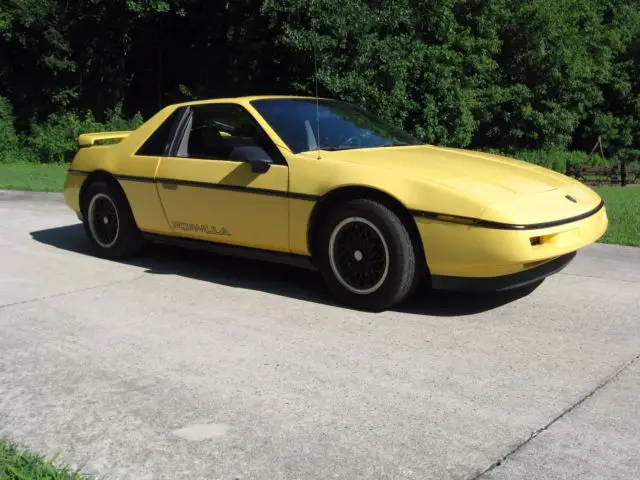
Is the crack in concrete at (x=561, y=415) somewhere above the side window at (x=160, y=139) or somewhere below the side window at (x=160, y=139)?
below

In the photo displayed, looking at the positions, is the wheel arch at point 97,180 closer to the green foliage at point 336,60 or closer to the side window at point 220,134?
the side window at point 220,134

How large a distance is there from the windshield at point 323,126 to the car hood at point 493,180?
0.21 metres

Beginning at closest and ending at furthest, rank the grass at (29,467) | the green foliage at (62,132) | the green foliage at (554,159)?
1. the grass at (29,467)
2. the green foliage at (62,132)
3. the green foliage at (554,159)

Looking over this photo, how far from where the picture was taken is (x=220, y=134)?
18.7 ft

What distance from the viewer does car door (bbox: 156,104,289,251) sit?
16.8 ft

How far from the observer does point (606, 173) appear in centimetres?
2428

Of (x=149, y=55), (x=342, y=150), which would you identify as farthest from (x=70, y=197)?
(x=149, y=55)

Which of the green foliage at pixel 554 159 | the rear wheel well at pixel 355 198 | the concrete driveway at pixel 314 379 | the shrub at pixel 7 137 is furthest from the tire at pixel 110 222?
the green foliage at pixel 554 159

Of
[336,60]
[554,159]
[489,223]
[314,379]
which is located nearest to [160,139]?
[489,223]

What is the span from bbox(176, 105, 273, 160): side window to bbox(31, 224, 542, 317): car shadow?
A: 94cm

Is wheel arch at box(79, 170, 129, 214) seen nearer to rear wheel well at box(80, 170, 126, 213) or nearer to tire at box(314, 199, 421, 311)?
rear wheel well at box(80, 170, 126, 213)

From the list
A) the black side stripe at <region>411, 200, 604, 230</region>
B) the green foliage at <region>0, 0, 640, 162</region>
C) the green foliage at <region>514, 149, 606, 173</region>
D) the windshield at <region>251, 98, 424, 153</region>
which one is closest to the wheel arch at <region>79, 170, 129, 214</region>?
the windshield at <region>251, 98, 424, 153</region>

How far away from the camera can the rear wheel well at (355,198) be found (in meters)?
4.58

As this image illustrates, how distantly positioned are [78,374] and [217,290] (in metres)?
1.79
